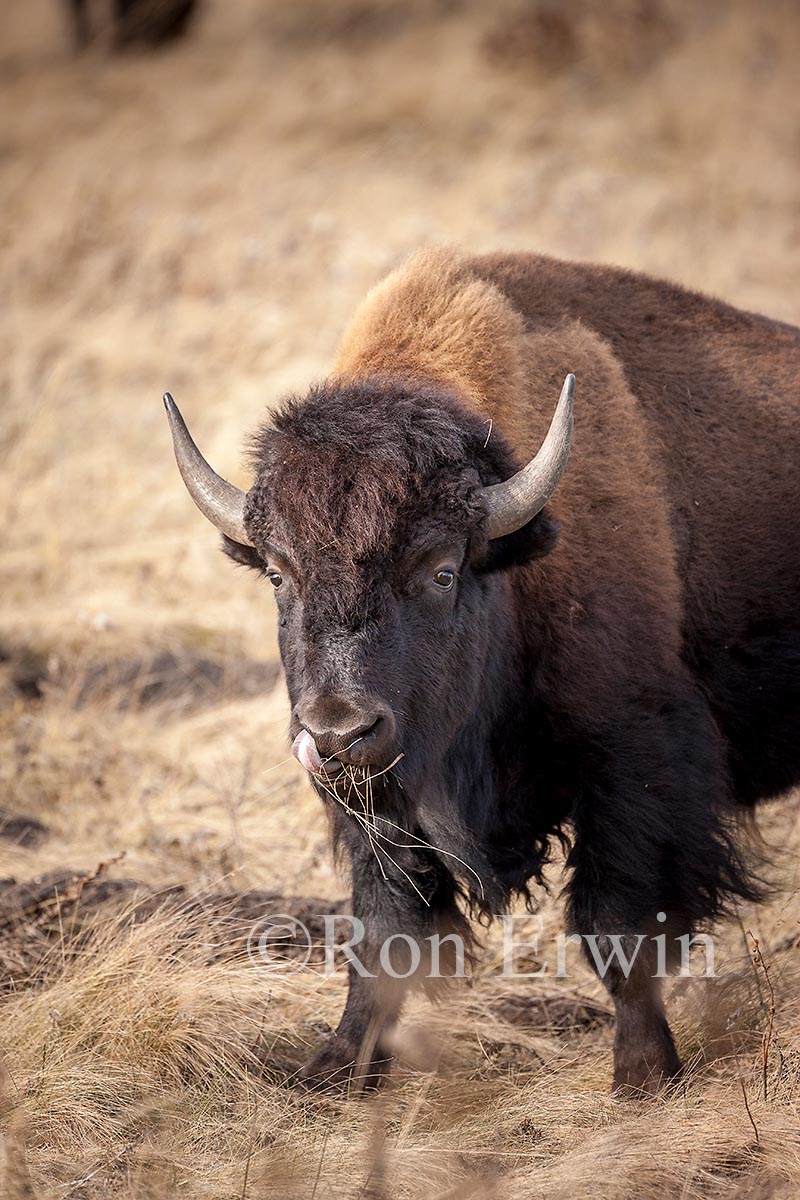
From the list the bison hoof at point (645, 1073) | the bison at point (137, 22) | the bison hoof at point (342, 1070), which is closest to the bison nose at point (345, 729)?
the bison hoof at point (342, 1070)

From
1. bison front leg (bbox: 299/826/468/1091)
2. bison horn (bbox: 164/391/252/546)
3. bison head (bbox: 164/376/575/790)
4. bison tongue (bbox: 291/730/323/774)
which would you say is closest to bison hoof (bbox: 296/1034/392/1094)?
bison front leg (bbox: 299/826/468/1091)

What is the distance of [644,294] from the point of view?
5.80 m

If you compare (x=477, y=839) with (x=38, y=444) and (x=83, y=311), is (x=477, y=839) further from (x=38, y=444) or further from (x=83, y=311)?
(x=83, y=311)

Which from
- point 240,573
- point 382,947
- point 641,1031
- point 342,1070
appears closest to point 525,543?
point 382,947

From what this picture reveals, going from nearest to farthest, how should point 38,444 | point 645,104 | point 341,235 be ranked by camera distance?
point 38,444
point 341,235
point 645,104

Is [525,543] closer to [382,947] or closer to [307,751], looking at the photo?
[307,751]

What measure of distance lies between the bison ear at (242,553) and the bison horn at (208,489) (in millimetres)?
36

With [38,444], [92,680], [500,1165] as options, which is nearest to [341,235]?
[38,444]

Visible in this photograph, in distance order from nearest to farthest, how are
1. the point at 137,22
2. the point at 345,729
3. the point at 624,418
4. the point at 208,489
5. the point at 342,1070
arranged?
the point at 345,729, the point at 208,489, the point at 342,1070, the point at 624,418, the point at 137,22

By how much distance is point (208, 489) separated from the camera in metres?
4.62

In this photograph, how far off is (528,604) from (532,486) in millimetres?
599

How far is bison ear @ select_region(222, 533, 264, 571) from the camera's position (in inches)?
183

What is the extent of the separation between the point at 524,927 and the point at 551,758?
5.65 ft

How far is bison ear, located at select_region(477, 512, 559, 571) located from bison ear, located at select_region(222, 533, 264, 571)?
2.79ft
